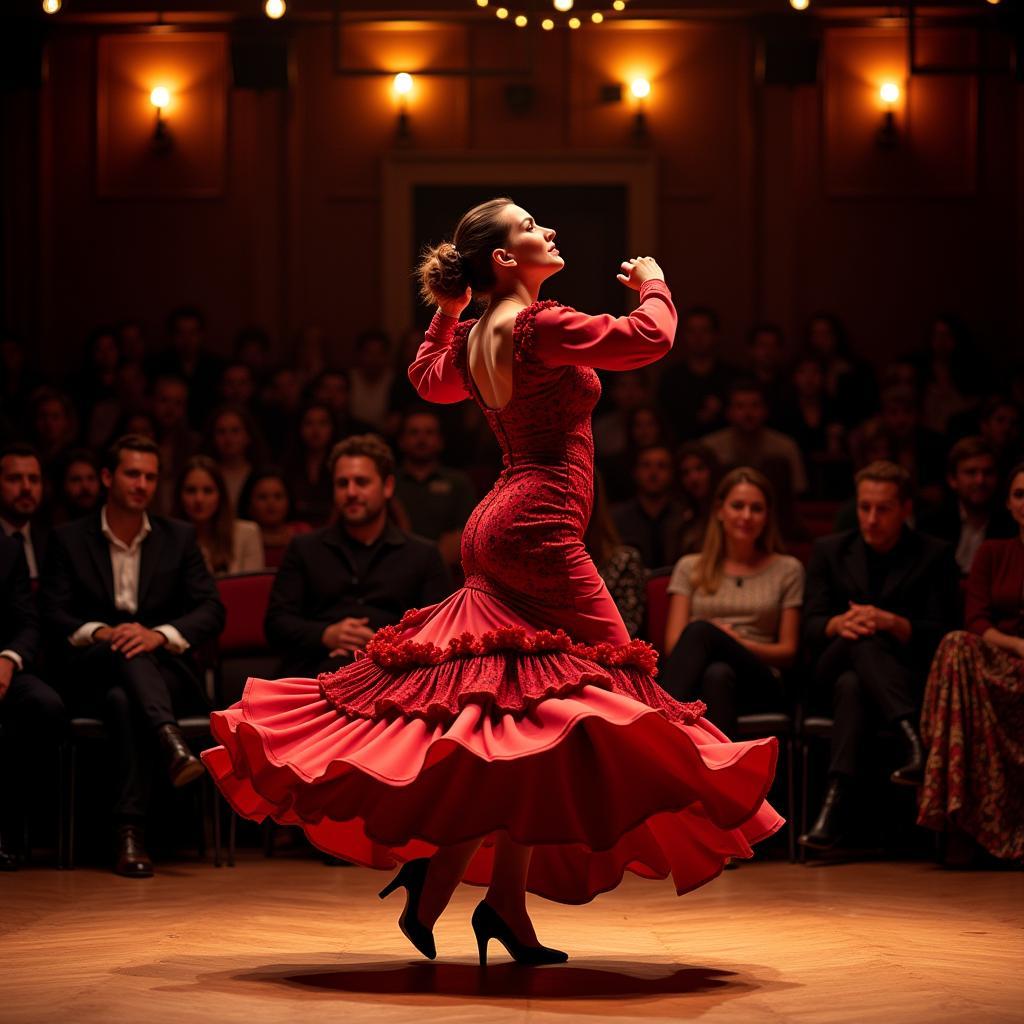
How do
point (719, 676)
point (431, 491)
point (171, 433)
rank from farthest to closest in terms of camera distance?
point (171, 433) < point (431, 491) < point (719, 676)

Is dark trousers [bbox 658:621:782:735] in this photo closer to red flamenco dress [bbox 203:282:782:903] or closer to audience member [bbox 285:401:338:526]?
red flamenco dress [bbox 203:282:782:903]

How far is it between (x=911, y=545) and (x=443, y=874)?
273cm

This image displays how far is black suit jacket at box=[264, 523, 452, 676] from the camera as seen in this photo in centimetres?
542

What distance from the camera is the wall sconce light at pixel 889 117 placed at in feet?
32.2

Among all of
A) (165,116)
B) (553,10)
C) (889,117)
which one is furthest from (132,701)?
(889,117)

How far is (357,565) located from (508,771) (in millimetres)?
2613

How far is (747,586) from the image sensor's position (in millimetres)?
5547

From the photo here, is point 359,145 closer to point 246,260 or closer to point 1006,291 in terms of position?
point 246,260

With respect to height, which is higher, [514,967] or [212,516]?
[212,516]

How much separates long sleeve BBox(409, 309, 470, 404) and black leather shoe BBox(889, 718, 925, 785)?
2104 mm

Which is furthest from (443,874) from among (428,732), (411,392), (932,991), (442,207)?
(442,207)

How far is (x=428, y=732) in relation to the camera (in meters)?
3.06

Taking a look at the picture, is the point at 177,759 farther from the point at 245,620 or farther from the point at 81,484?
the point at 81,484

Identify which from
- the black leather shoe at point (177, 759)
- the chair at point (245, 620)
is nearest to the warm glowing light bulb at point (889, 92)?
the chair at point (245, 620)
